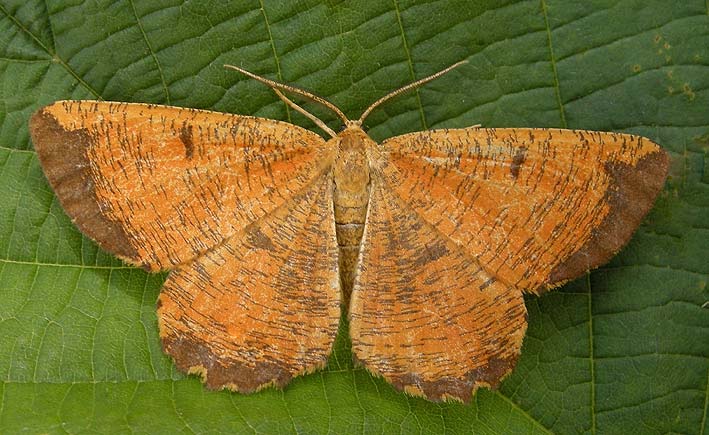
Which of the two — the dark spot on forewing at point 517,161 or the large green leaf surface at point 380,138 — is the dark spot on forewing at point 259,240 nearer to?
the large green leaf surface at point 380,138

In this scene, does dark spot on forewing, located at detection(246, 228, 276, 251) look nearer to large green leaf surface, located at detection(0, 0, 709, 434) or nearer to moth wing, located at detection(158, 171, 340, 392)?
moth wing, located at detection(158, 171, 340, 392)

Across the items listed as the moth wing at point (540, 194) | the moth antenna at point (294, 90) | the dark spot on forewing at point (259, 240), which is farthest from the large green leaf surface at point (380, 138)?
the dark spot on forewing at point (259, 240)

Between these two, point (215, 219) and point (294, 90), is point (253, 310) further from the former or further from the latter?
point (294, 90)

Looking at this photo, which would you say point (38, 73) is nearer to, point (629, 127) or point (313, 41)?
point (313, 41)

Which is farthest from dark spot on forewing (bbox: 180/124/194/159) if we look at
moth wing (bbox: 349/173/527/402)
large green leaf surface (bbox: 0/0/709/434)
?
moth wing (bbox: 349/173/527/402)

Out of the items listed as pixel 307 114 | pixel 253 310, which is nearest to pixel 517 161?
pixel 307 114

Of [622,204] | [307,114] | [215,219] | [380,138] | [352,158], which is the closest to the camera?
[622,204]
